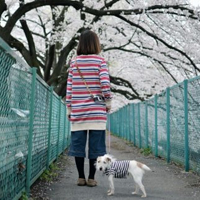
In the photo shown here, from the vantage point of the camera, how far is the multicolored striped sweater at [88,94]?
459cm

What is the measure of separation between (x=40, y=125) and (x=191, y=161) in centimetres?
257

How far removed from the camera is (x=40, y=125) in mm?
4996

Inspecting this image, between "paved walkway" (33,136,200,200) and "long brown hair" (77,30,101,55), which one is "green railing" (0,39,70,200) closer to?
"paved walkway" (33,136,200,200)

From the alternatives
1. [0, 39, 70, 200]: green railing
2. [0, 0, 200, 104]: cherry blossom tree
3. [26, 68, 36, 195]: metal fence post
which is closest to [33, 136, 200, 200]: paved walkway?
[26, 68, 36, 195]: metal fence post

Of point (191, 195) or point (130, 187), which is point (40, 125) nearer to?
point (130, 187)

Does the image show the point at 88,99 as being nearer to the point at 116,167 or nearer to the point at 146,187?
the point at 116,167

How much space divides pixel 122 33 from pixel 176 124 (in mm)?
8589

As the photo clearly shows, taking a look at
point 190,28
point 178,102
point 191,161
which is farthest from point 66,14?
point 191,161

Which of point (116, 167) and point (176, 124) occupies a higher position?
point (176, 124)

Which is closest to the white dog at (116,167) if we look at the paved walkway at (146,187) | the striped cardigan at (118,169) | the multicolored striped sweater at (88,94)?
the striped cardigan at (118,169)

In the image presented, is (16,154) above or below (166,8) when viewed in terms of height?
below

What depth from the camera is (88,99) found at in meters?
4.61

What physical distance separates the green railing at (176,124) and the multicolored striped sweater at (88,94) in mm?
1785

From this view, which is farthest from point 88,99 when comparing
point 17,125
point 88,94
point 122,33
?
point 122,33
